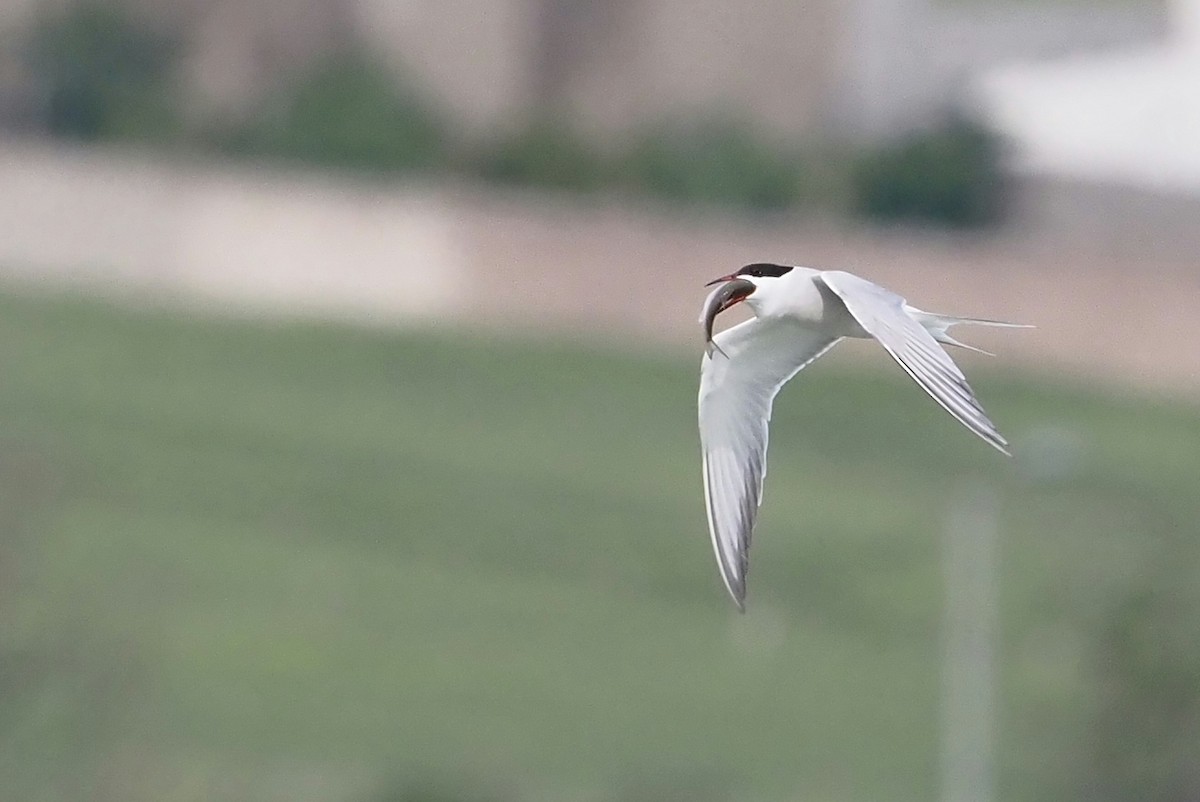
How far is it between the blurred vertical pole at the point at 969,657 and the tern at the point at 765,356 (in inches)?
728

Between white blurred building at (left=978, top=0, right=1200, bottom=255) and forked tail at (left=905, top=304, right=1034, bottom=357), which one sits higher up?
forked tail at (left=905, top=304, right=1034, bottom=357)

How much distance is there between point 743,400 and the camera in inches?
227

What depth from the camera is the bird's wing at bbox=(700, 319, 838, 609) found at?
5.43m

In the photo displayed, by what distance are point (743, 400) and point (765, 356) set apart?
0.39ft

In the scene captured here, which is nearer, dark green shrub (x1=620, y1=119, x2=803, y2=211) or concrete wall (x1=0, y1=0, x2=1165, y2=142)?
dark green shrub (x1=620, y1=119, x2=803, y2=211)

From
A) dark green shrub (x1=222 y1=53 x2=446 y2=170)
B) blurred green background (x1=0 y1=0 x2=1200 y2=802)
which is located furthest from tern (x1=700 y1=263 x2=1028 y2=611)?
dark green shrub (x1=222 y1=53 x2=446 y2=170)

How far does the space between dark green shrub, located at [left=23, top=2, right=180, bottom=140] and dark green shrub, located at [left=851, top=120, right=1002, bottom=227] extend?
11016mm

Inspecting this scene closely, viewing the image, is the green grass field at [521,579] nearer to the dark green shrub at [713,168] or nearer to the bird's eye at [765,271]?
the dark green shrub at [713,168]

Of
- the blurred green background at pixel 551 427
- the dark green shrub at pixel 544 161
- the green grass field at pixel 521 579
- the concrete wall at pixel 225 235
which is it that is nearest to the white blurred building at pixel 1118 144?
the blurred green background at pixel 551 427

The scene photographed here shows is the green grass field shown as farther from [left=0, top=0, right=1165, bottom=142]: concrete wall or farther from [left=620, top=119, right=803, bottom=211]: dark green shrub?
[left=0, top=0, right=1165, bottom=142]: concrete wall

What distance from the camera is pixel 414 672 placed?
1088 inches

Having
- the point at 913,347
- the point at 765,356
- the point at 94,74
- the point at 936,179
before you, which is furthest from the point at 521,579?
the point at 913,347

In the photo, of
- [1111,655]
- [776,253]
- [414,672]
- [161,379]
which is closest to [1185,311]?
[776,253]

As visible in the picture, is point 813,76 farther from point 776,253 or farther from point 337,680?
point 337,680
